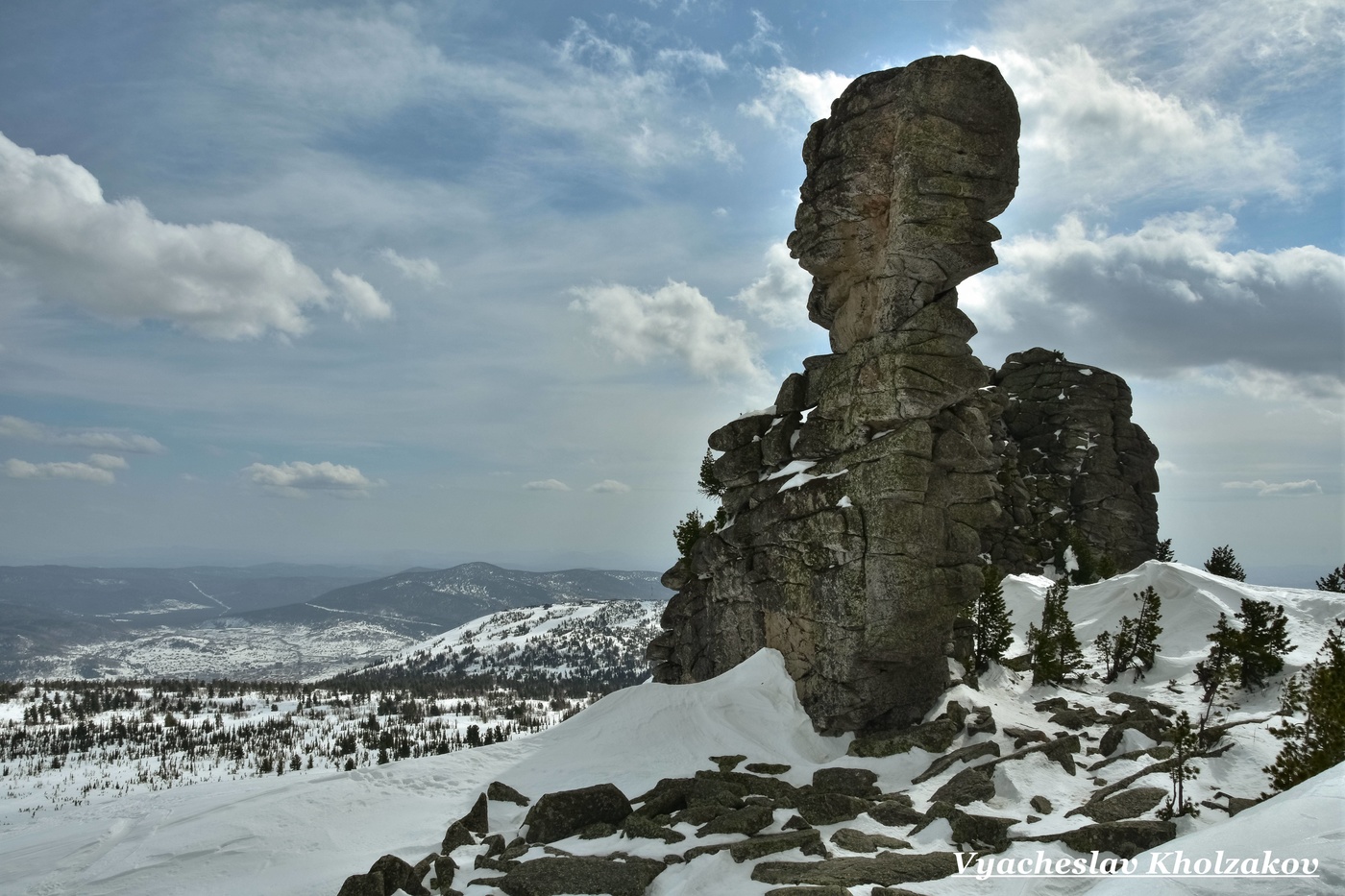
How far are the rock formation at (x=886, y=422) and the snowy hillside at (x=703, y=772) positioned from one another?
9.69 ft

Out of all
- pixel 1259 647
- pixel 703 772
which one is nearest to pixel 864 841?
pixel 703 772

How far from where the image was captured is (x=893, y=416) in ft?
102

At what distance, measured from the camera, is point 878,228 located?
33.4 m

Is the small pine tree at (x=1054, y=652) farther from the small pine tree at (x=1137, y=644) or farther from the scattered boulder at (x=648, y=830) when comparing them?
the scattered boulder at (x=648, y=830)

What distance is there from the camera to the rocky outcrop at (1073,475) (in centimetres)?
6053

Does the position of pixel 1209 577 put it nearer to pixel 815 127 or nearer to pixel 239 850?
pixel 815 127

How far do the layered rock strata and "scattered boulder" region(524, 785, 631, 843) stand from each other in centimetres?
1083

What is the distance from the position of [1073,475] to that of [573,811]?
195ft

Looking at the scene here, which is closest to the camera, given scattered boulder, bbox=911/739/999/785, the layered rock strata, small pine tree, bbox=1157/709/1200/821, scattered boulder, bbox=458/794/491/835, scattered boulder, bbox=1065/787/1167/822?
small pine tree, bbox=1157/709/1200/821

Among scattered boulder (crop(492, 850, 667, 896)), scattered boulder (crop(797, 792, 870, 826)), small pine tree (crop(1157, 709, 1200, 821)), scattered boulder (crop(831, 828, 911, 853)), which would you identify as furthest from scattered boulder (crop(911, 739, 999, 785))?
scattered boulder (crop(492, 850, 667, 896))

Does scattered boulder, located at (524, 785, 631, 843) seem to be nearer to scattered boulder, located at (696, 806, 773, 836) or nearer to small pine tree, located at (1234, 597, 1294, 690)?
scattered boulder, located at (696, 806, 773, 836)

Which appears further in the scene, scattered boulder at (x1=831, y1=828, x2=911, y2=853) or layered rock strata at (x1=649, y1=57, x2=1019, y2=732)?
layered rock strata at (x1=649, y1=57, x2=1019, y2=732)

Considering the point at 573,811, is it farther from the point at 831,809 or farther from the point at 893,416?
the point at 893,416

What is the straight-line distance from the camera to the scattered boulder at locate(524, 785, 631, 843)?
885 inches
